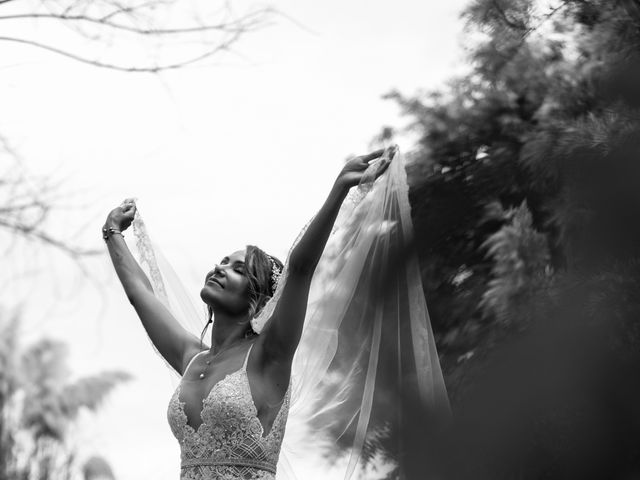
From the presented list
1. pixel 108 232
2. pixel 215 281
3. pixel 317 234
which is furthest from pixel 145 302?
pixel 317 234

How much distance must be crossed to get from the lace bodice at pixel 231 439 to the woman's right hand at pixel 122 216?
0.85 meters

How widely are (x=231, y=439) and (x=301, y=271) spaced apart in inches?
19.8

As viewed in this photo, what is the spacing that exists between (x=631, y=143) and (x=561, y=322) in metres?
1.07

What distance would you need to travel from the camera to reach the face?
10.3 ft

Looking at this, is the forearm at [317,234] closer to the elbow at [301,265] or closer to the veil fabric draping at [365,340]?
the elbow at [301,265]

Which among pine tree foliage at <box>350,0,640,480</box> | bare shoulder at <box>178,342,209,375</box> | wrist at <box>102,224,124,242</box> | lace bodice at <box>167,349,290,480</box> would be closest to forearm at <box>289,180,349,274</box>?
lace bodice at <box>167,349,290,480</box>

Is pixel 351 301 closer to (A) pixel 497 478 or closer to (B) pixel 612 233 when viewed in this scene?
(A) pixel 497 478

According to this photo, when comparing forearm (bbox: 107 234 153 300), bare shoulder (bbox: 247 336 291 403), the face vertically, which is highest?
forearm (bbox: 107 234 153 300)

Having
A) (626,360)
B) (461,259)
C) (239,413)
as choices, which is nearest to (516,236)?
(461,259)

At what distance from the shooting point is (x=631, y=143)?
19.2 ft

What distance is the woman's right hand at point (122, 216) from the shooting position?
3668 millimetres

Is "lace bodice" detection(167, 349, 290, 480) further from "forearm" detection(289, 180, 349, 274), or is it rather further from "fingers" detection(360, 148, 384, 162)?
"fingers" detection(360, 148, 384, 162)

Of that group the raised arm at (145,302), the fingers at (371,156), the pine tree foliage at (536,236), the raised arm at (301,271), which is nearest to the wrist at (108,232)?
the raised arm at (145,302)

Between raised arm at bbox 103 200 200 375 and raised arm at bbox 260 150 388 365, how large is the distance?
0.42 metres
